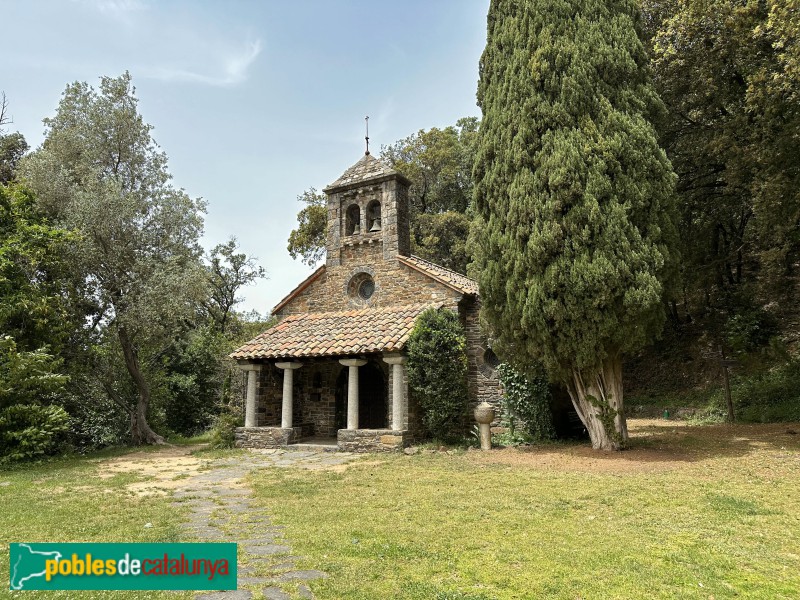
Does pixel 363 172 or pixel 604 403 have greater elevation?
pixel 363 172

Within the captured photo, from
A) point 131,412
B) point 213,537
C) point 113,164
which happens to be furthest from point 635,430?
point 113,164

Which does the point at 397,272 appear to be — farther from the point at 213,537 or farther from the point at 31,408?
the point at 213,537

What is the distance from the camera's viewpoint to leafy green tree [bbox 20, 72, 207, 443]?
46.8ft

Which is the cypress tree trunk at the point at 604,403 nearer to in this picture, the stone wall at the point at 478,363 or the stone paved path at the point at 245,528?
the stone wall at the point at 478,363

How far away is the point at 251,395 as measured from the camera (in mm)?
14789

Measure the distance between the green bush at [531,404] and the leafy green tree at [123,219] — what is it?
9.24 m

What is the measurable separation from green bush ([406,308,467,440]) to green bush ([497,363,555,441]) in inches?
49.4

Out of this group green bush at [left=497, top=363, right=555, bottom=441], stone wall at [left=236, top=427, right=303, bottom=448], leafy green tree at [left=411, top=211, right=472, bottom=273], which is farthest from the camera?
leafy green tree at [left=411, top=211, right=472, bottom=273]

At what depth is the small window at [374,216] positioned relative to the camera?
15.9 meters

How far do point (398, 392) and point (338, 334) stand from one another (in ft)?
8.47

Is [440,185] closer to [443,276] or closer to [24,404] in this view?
[443,276]

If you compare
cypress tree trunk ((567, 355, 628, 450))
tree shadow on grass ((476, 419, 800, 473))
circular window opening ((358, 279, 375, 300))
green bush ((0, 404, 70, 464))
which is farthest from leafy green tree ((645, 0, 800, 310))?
green bush ((0, 404, 70, 464))

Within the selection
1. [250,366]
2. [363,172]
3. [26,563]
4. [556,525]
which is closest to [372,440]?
[250,366]

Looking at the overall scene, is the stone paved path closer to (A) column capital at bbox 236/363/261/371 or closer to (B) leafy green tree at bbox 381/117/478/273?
(A) column capital at bbox 236/363/261/371
